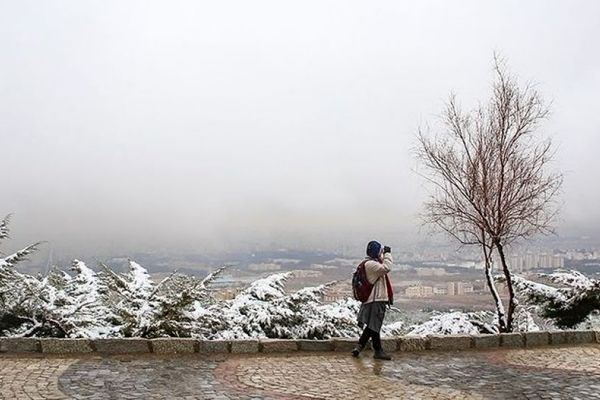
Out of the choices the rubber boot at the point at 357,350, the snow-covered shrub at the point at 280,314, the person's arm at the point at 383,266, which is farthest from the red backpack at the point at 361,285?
the snow-covered shrub at the point at 280,314

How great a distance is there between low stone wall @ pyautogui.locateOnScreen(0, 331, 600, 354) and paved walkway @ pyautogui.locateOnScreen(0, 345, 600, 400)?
248 millimetres

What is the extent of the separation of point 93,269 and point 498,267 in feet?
27.3

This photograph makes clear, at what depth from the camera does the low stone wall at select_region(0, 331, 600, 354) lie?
340 inches

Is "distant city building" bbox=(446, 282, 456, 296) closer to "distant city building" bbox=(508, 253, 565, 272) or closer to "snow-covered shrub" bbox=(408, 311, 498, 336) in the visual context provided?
"snow-covered shrub" bbox=(408, 311, 498, 336)

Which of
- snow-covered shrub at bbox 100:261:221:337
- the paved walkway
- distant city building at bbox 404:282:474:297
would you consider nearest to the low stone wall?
the paved walkway

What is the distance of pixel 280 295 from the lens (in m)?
10.8

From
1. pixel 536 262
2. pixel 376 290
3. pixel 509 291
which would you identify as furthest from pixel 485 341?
pixel 536 262

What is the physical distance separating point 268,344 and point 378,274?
2.08m

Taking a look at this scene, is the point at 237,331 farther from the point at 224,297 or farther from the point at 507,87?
the point at 507,87

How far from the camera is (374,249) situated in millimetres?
8891

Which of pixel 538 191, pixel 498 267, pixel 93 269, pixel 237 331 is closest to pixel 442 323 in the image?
pixel 498 267

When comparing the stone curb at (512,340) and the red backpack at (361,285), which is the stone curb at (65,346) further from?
the stone curb at (512,340)

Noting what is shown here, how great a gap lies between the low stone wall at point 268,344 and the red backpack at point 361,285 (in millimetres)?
1048

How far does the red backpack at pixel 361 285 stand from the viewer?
884 centimetres
